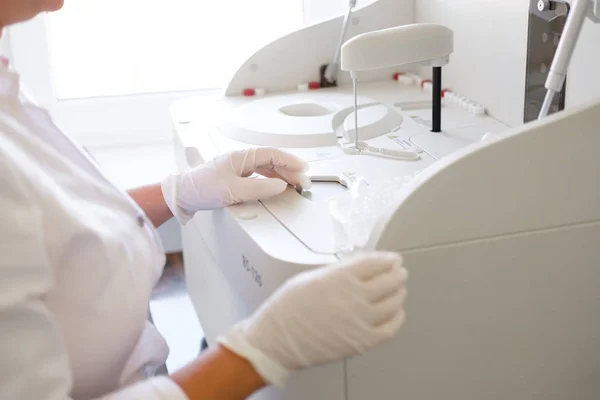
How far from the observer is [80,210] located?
670 mm

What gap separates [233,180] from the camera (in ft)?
2.81

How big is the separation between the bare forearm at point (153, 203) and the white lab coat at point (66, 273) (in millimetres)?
114

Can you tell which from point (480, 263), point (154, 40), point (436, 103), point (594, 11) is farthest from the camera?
point (154, 40)

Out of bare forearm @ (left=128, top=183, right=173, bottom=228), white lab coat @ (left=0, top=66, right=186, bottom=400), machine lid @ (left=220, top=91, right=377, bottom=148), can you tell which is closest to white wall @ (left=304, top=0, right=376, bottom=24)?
machine lid @ (left=220, top=91, right=377, bottom=148)

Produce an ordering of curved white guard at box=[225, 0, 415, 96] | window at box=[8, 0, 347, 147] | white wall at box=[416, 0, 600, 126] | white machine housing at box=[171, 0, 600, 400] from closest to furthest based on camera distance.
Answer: white machine housing at box=[171, 0, 600, 400], white wall at box=[416, 0, 600, 126], curved white guard at box=[225, 0, 415, 96], window at box=[8, 0, 347, 147]

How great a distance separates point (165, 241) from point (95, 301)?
1.13 m

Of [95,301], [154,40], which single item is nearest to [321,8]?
[154,40]

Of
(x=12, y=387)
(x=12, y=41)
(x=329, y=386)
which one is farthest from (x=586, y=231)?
(x=12, y=41)

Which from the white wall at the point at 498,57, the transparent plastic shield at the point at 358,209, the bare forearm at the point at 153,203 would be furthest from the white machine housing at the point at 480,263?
the white wall at the point at 498,57

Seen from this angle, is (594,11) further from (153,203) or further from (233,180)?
(153,203)

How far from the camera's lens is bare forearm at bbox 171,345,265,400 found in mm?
579

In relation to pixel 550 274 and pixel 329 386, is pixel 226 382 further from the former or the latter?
pixel 550 274

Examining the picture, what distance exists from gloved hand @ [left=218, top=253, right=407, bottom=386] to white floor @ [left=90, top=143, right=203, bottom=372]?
82 centimetres

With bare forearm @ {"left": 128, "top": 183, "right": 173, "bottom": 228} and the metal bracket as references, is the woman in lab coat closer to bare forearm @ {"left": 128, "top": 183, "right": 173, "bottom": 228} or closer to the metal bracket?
bare forearm @ {"left": 128, "top": 183, "right": 173, "bottom": 228}
